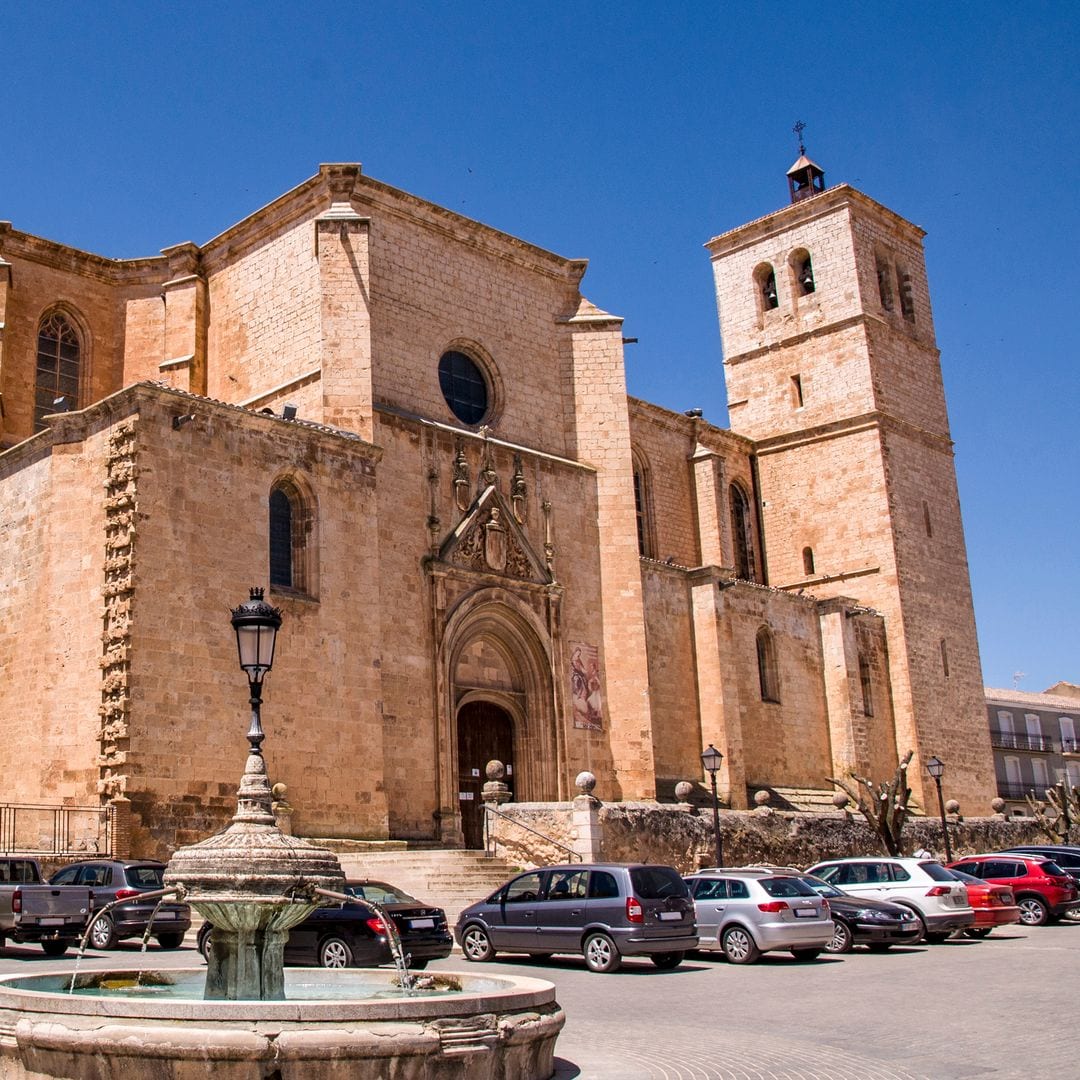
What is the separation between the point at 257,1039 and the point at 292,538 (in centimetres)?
1582

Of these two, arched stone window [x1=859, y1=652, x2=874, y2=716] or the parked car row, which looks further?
arched stone window [x1=859, y1=652, x2=874, y2=716]

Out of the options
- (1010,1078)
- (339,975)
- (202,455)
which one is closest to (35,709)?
(202,455)

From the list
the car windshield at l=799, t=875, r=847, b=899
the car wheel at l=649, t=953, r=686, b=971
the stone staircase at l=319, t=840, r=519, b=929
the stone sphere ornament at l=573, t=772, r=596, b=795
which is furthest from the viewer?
the stone sphere ornament at l=573, t=772, r=596, b=795

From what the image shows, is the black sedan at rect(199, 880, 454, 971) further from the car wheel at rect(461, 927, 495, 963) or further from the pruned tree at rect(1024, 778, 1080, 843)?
the pruned tree at rect(1024, 778, 1080, 843)

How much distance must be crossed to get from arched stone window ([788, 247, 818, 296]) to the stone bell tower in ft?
0.13

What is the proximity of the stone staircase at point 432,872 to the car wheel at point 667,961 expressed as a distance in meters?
4.12

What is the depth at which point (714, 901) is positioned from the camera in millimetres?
15320

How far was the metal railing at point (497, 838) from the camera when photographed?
65.5ft

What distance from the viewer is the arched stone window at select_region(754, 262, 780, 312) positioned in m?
39.2

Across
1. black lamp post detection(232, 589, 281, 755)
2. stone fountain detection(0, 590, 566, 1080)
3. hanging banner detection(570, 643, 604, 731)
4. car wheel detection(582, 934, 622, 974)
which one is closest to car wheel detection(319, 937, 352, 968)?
car wheel detection(582, 934, 622, 974)

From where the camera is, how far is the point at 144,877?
15.2m

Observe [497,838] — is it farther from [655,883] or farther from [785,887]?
[655,883]

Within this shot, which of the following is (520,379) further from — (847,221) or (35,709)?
(847,221)

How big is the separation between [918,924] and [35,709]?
42.4 ft
